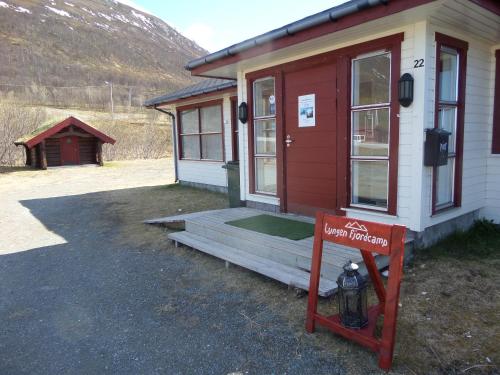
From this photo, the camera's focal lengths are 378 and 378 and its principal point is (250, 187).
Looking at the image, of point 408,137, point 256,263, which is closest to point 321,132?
point 408,137

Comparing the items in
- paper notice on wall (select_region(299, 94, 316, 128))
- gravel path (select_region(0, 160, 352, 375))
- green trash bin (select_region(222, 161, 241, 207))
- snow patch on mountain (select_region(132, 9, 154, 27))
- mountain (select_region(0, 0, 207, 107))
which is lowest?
gravel path (select_region(0, 160, 352, 375))

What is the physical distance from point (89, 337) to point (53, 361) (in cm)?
32

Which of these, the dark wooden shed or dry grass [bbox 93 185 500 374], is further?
the dark wooden shed

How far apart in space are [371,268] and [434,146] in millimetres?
1746

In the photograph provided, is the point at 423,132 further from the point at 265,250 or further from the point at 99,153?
the point at 99,153

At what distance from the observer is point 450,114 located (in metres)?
4.28

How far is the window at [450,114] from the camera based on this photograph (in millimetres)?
4045

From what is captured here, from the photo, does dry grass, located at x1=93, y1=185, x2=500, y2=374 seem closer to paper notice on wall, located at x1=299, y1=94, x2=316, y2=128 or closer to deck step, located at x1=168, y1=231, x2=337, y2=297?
deck step, located at x1=168, y1=231, x2=337, y2=297

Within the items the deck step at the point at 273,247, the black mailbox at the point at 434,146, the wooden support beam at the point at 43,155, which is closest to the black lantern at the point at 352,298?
the deck step at the point at 273,247

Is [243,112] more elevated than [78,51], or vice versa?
[78,51]

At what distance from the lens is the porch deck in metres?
3.40

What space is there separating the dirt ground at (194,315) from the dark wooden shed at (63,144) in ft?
37.7

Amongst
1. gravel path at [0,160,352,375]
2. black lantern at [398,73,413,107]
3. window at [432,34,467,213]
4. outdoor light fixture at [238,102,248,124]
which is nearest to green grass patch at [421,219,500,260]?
window at [432,34,467,213]

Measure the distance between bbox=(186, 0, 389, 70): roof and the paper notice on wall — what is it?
875 millimetres
